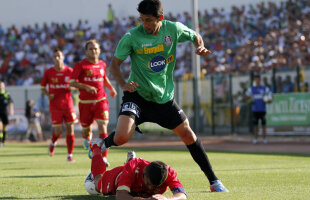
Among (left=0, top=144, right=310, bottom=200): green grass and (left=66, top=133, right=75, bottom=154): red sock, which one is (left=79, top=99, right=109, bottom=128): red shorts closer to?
(left=66, top=133, right=75, bottom=154): red sock

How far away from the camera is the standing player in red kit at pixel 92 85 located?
512 inches

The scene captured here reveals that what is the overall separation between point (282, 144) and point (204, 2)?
14916 mm

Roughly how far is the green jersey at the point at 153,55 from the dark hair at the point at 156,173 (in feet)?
5.48

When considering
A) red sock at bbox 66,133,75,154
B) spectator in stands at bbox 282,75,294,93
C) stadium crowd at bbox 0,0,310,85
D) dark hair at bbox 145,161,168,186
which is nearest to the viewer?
dark hair at bbox 145,161,168,186

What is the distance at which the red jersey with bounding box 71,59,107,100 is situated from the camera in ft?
43.3

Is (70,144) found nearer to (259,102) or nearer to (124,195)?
(124,195)

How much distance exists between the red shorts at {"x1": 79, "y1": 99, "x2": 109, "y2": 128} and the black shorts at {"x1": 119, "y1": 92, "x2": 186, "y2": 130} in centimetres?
533

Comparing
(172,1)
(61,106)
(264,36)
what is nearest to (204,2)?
(172,1)

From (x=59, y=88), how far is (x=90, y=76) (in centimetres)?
170

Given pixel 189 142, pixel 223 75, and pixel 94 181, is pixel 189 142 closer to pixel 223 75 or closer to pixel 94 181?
pixel 94 181

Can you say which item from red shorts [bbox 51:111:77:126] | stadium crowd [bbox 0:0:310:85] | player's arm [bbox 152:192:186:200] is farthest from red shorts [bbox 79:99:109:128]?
stadium crowd [bbox 0:0:310:85]

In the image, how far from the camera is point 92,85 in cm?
1327

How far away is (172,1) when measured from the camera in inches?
1406

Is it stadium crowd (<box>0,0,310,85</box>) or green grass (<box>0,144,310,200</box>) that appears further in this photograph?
stadium crowd (<box>0,0,310,85</box>)
